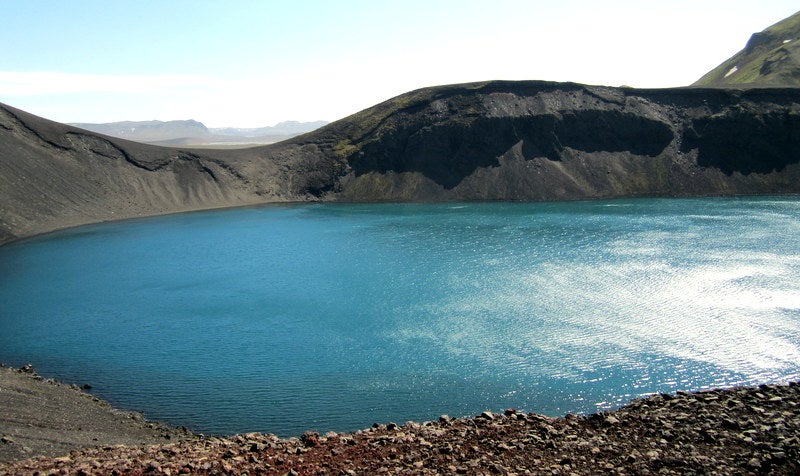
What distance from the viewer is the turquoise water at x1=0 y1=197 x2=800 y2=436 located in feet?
93.7

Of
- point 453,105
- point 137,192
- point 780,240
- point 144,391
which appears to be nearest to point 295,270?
point 144,391

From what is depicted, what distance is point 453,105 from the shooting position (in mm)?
127625

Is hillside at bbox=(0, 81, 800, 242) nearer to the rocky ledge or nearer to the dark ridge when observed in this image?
the dark ridge

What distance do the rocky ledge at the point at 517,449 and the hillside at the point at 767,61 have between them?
420ft

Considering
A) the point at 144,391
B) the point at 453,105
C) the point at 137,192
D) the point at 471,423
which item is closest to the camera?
the point at 471,423

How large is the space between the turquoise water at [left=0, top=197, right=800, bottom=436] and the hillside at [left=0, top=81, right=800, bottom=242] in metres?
31.7

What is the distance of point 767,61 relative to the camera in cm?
15425

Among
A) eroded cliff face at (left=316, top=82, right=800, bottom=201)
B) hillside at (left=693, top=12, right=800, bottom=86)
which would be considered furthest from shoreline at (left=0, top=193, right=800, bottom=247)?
hillside at (left=693, top=12, right=800, bottom=86)

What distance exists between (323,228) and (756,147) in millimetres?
87705

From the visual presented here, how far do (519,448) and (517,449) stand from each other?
14 centimetres

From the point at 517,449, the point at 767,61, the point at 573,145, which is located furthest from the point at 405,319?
the point at 767,61

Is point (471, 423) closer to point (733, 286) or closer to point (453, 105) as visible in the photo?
point (733, 286)

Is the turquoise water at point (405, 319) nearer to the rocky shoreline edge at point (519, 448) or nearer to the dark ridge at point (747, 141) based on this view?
the rocky shoreline edge at point (519, 448)

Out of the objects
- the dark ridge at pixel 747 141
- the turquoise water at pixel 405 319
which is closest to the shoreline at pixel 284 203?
the dark ridge at pixel 747 141
